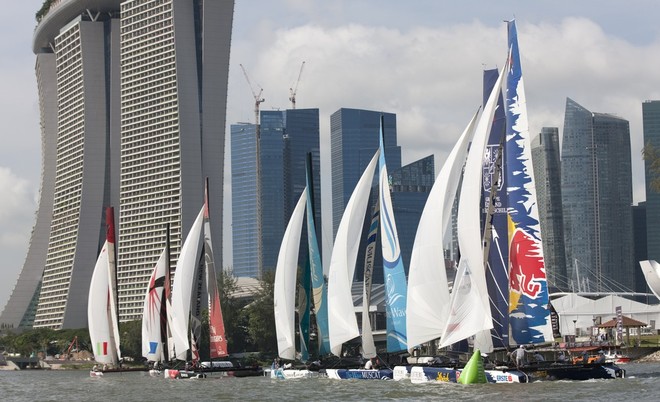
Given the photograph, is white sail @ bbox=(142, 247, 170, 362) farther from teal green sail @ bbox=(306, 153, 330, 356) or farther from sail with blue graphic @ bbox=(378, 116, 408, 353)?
sail with blue graphic @ bbox=(378, 116, 408, 353)

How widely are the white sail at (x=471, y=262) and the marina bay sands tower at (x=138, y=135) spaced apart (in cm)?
12053

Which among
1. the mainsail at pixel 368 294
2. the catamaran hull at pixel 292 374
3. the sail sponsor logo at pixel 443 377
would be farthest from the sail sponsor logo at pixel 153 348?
the sail sponsor logo at pixel 443 377

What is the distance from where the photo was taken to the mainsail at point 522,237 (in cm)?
5372

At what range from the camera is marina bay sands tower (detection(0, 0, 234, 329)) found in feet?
587

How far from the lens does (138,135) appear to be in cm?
18700

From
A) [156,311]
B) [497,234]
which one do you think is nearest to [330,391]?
[497,234]

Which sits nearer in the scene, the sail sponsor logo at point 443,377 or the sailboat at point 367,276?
the sail sponsor logo at point 443,377

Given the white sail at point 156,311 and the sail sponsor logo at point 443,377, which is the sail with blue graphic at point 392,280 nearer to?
the sail sponsor logo at point 443,377

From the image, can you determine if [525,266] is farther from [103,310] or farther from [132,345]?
[132,345]

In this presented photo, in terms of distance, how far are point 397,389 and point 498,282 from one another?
6856 millimetres

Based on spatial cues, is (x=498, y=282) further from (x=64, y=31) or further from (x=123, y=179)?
(x=64, y=31)

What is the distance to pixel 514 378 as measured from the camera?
169ft

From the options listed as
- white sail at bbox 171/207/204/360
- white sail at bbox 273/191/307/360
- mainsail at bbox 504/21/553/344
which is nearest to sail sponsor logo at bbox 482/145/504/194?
mainsail at bbox 504/21/553/344

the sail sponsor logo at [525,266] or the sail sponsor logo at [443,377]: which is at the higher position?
the sail sponsor logo at [525,266]
